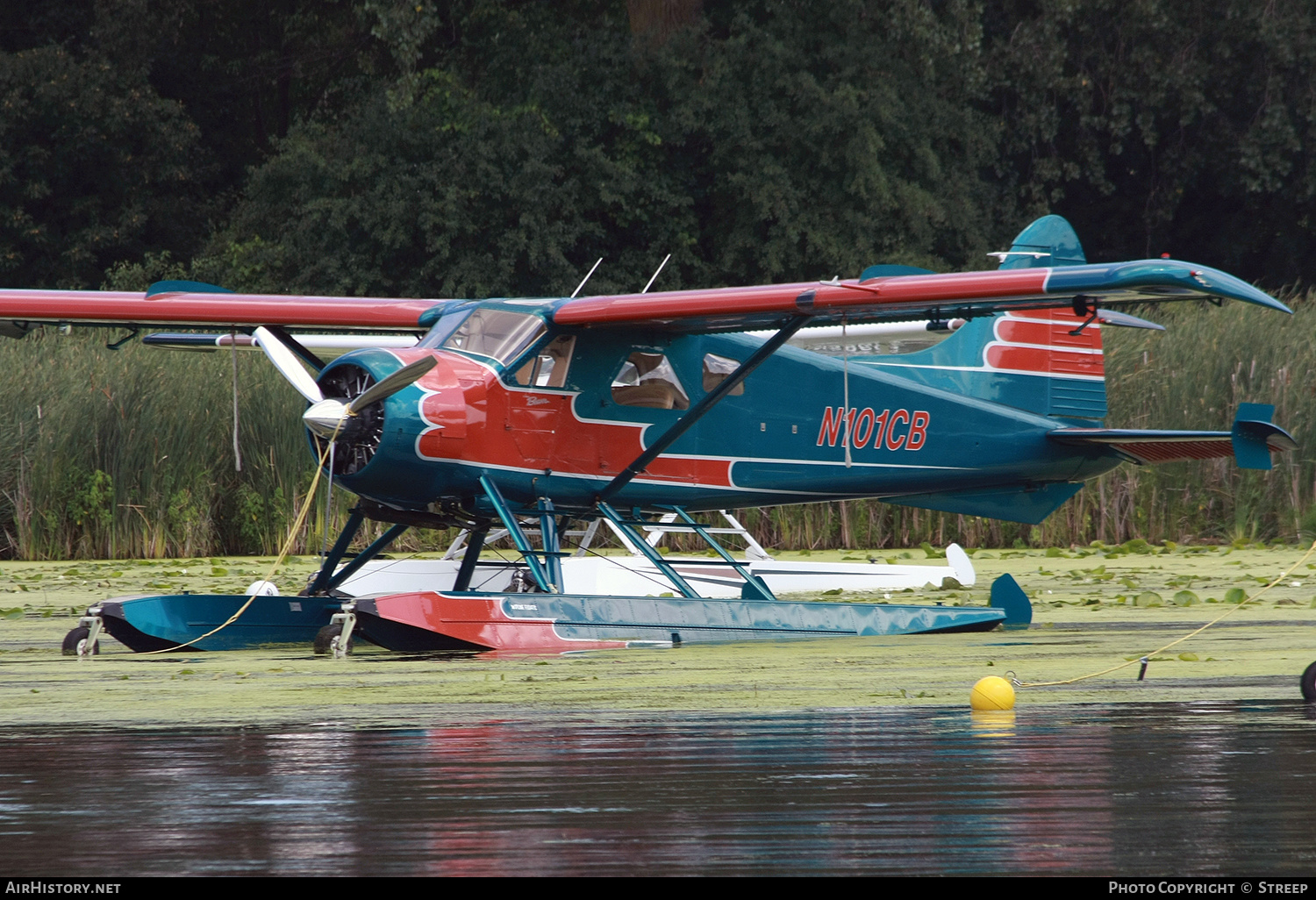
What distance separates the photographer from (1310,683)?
5.46m

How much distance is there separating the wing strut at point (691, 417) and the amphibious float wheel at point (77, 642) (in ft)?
9.82

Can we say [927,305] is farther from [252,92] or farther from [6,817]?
[252,92]

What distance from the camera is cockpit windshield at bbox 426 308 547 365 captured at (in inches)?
356

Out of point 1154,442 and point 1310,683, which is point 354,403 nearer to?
point 1310,683

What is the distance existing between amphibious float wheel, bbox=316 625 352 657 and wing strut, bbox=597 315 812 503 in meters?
2.09

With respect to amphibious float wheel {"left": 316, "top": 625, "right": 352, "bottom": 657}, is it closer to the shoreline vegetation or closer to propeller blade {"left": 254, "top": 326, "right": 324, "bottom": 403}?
the shoreline vegetation

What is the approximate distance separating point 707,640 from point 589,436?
5.15 ft

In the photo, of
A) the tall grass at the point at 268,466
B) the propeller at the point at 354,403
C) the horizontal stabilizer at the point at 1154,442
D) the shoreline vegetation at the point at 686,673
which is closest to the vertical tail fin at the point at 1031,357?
the horizontal stabilizer at the point at 1154,442

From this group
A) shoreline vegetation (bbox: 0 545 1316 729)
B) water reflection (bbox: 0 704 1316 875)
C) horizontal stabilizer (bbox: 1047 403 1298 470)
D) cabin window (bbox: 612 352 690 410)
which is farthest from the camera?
horizontal stabilizer (bbox: 1047 403 1298 470)

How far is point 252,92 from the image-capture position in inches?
1253

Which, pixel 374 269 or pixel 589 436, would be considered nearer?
pixel 589 436

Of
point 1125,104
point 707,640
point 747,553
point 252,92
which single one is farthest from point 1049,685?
point 252,92

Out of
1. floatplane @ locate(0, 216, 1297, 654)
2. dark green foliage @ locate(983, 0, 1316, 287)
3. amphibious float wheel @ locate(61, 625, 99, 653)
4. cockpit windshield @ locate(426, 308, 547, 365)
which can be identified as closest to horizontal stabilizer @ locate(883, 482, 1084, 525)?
floatplane @ locate(0, 216, 1297, 654)

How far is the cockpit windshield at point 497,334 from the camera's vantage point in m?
9.05
